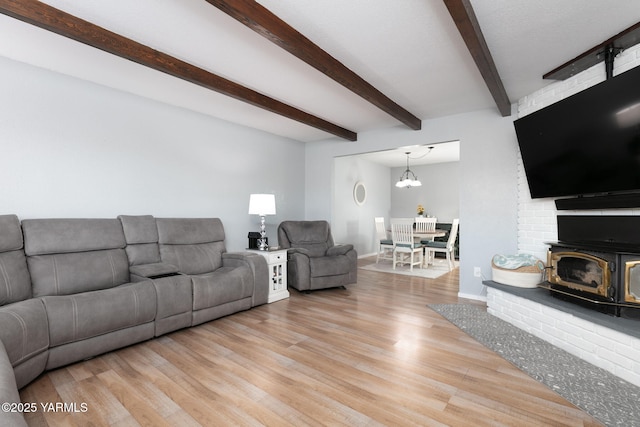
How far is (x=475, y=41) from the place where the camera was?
6.57 feet

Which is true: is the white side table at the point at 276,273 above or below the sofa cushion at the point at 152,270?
below

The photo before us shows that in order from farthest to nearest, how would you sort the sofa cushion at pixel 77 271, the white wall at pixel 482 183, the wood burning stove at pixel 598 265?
the white wall at pixel 482 183, the sofa cushion at pixel 77 271, the wood burning stove at pixel 598 265

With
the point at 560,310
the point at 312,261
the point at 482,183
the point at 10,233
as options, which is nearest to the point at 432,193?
the point at 482,183

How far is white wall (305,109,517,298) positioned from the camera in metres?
3.55

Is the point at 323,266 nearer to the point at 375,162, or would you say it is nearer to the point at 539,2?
the point at 539,2

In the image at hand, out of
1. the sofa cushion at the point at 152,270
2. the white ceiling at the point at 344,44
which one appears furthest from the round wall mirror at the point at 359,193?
the sofa cushion at the point at 152,270

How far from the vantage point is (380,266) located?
594cm

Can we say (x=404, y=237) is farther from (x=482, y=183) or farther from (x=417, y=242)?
(x=482, y=183)

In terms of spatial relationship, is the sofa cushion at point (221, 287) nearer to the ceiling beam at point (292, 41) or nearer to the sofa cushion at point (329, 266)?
the sofa cushion at point (329, 266)

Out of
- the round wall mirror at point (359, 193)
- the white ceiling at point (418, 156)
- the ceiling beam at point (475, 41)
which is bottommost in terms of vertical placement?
the round wall mirror at point (359, 193)

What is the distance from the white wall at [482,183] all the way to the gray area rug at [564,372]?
964mm

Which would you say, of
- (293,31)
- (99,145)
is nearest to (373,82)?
(293,31)

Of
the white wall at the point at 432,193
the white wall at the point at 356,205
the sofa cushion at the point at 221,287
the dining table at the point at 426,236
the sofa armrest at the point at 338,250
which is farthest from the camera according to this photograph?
the white wall at the point at 432,193

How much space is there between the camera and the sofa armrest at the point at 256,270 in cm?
331
